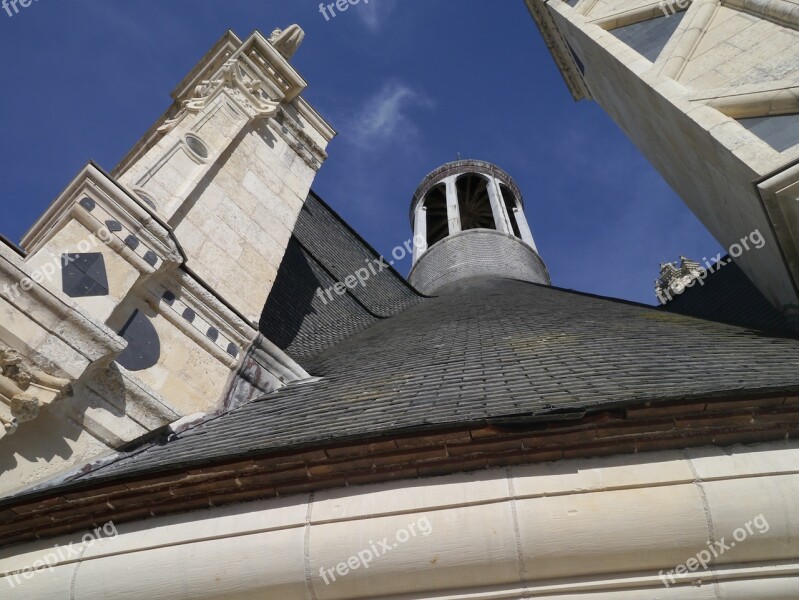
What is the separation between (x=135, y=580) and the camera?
324 centimetres

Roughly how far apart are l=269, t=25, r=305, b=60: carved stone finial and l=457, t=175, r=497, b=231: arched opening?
13.0 meters

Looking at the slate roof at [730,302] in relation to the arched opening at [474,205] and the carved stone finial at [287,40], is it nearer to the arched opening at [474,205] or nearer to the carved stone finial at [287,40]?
the carved stone finial at [287,40]

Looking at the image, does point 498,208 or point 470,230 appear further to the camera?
point 498,208

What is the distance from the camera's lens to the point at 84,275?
4.71m

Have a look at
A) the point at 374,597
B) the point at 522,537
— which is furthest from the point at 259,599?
the point at 522,537

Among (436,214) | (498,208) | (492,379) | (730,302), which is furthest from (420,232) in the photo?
(492,379)

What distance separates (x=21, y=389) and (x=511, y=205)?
57.6 ft

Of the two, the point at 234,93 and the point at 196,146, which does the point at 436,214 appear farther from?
the point at 196,146

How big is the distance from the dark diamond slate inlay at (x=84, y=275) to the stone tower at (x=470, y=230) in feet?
32.5

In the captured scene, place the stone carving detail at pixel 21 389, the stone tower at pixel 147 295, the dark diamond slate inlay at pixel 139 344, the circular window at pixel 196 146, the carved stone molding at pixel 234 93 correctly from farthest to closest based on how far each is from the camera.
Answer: the carved stone molding at pixel 234 93 → the circular window at pixel 196 146 → the dark diamond slate inlay at pixel 139 344 → the stone tower at pixel 147 295 → the stone carving detail at pixel 21 389

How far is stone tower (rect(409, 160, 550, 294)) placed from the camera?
1510 cm

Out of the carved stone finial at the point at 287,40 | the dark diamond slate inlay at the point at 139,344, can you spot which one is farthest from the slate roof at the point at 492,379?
the carved stone finial at the point at 287,40

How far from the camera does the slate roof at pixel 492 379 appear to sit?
339 cm

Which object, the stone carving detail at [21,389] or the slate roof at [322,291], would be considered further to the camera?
the slate roof at [322,291]
